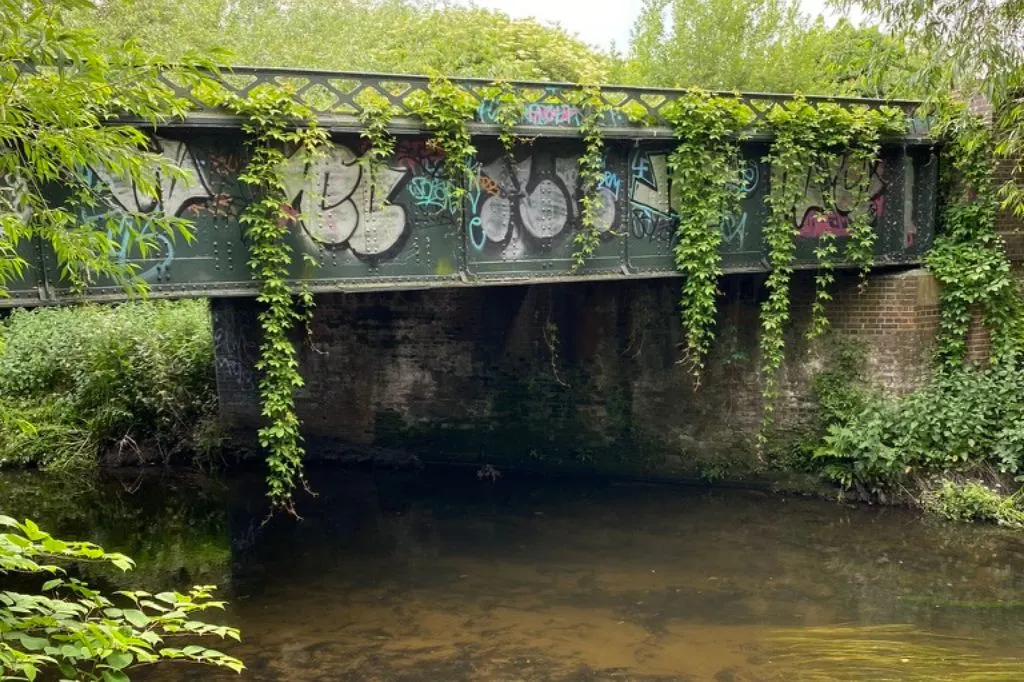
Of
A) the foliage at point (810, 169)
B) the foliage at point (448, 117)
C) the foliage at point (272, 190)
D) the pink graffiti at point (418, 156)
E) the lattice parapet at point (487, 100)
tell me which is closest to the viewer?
the foliage at point (272, 190)

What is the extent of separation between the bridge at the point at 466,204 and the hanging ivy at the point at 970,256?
0.92 feet

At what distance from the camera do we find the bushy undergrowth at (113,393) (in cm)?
1421

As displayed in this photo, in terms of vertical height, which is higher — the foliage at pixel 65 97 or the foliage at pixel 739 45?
the foliage at pixel 739 45

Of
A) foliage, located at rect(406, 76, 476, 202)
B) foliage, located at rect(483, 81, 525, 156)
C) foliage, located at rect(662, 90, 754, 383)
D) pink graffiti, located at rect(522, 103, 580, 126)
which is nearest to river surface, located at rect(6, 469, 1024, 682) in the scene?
foliage, located at rect(662, 90, 754, 383)

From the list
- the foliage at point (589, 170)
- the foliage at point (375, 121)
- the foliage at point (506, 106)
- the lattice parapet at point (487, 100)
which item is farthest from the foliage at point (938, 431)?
the foliage at point (375, 121)

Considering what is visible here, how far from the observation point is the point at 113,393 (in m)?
14.4

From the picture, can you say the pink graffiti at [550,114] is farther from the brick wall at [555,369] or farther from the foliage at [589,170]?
the brick wall at [555,369]

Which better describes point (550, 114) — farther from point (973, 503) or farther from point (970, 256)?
point (973, 503)

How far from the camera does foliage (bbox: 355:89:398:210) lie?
8039 millimetres

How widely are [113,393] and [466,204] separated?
881 centimetres

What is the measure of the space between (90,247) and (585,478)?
927 cm

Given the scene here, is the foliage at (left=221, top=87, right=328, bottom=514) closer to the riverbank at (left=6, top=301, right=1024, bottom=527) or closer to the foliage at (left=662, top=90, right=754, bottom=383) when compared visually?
the riverbank at (left=6, top=301, right=1024, bottom=527)

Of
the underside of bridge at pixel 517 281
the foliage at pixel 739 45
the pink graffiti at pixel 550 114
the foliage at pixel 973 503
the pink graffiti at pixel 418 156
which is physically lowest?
the foliage at pixel 973 503

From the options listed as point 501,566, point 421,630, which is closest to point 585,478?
point 501,566
